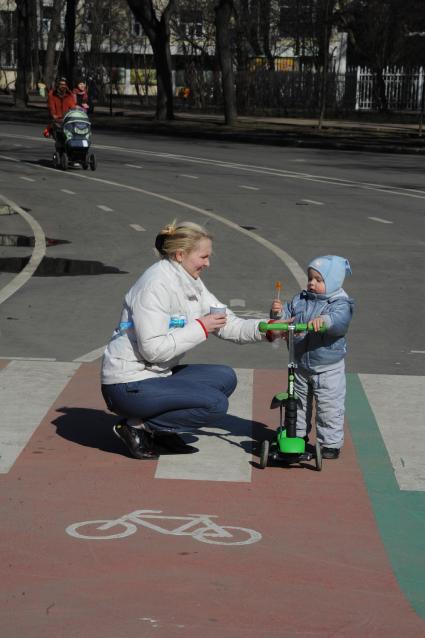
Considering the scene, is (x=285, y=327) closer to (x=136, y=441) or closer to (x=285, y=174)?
(x=136, y=441)

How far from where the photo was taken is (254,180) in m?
25.9

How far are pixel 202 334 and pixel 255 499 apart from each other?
0.99 metres

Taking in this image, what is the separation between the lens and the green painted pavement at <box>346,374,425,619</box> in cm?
546

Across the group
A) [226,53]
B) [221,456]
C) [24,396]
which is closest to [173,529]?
[221,456]

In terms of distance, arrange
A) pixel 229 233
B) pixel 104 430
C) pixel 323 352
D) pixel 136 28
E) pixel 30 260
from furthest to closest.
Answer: pixel 136 28 < pixel 229 233 < pixel 30 260 < pixel 104 430 < pixel 323 352

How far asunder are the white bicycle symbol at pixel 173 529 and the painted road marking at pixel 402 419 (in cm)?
118

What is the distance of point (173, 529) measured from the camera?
19.5 feet

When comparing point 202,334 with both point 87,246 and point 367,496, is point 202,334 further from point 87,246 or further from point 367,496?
point 87,246

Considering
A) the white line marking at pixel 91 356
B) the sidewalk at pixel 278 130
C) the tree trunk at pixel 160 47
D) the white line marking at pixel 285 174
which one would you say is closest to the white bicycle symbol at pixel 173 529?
the white line marking at pixel 91 356

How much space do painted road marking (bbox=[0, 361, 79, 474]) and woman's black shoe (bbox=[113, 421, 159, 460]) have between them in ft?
1.94

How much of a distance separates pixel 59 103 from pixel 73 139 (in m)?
1.44

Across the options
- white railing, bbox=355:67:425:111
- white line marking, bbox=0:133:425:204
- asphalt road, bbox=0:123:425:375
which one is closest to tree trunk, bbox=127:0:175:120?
white railing, bbox=355:67:425:111

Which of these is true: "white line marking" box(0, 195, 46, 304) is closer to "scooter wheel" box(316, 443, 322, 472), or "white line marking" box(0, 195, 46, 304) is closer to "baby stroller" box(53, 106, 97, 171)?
"baby stroller" box(53, 106, 97, 171)

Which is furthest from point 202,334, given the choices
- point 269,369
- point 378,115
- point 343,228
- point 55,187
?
point 378,115
